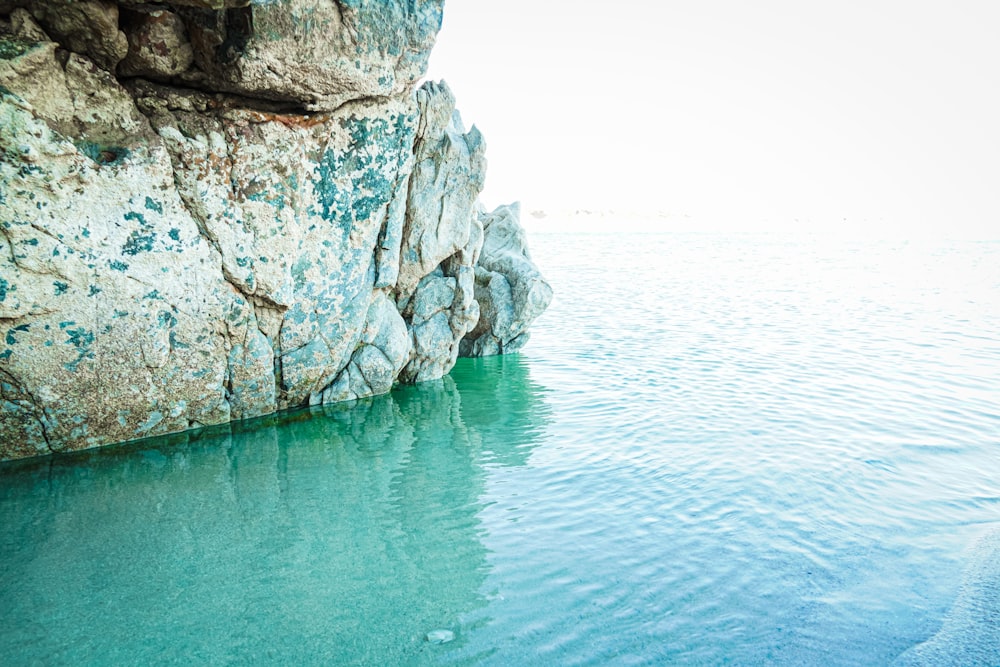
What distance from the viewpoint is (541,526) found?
670 cm

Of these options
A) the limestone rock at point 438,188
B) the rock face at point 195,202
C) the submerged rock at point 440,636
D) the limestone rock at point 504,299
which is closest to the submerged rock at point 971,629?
the submerged rock at point 440,636

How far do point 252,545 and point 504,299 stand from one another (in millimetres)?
10093

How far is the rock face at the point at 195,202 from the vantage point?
24.7 feet

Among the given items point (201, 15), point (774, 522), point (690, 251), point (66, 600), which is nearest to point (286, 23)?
point (201, 15)

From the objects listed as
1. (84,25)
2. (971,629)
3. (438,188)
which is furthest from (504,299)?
(971,629)

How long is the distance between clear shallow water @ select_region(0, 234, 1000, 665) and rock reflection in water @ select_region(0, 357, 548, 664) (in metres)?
0.03

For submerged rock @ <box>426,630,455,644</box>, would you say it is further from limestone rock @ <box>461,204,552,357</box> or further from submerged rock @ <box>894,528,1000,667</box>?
limestone rock @ <box>461,204,552,357</box>

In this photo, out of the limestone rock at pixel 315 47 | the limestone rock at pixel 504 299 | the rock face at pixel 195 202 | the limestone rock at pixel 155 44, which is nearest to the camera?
the rock face at pixel 195 202

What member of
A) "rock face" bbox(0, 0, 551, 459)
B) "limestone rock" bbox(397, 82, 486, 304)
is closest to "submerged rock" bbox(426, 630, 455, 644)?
"rock face" bbox(0, 0, 551, 459)

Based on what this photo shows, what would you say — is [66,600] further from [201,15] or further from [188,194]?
[201,15]

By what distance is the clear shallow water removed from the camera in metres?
4.81

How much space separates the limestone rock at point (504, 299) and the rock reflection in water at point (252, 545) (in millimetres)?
5719

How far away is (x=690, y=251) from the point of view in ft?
165

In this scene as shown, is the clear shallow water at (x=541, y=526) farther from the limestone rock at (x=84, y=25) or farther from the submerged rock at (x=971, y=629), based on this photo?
the limestone rock at (x=84, y=25)
